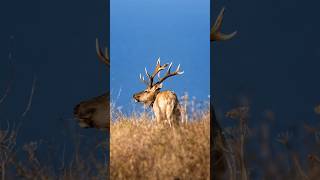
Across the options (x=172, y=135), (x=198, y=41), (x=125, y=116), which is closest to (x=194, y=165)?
(x=172, y=135)

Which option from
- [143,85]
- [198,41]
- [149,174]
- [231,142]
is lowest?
[149,174]

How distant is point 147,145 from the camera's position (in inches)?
171

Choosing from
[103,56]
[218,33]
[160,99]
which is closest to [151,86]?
[160,99]

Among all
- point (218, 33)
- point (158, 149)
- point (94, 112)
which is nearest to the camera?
point (218, 33)

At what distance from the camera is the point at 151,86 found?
4.47 m

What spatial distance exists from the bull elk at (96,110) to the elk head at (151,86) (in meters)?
0.30

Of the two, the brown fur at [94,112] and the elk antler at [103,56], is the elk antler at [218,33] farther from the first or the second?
the brown fur at [94,112]

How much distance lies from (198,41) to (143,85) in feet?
1.81

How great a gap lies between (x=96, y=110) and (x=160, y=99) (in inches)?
20.9

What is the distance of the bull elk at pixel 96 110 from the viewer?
438 centimetres

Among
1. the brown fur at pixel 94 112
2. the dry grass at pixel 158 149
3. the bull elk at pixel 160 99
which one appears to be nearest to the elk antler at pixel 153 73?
the bull elk at pixel 160 99

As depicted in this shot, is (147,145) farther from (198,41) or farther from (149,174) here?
(198,41)

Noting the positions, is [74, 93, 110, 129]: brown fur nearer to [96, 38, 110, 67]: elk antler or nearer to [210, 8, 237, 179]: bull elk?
[96, 38, 110, 67]: elk antler

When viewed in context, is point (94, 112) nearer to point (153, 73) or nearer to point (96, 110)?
point (96, 110)
